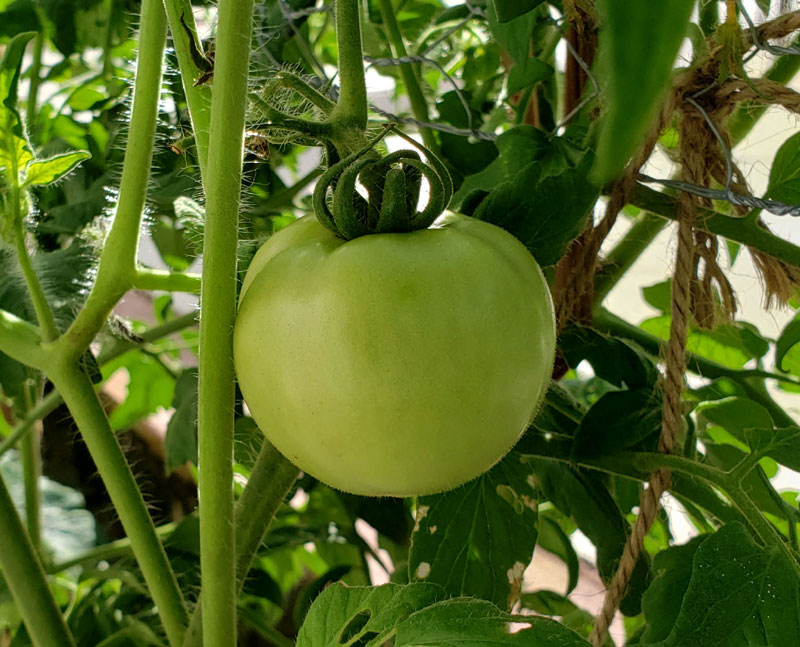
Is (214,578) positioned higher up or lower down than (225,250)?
lower down

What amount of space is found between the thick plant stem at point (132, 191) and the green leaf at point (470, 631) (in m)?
0.19

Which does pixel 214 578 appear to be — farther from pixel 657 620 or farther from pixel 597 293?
pixel 597 293

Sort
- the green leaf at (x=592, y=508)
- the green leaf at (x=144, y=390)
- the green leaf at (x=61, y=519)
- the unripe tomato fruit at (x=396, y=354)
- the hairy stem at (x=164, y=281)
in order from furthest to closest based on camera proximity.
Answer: the green leaf at (x=144, y=390) → the green leaf at (x=61, y=519) → the green leaf at (x=592, y=508) → the hairy stem at (x=164, y=281) → the unripe tomato fruit at (x=396, y=354)

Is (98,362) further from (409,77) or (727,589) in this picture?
(727,589)

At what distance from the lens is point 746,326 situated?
56 cm

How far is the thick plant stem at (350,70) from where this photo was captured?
0.91ft

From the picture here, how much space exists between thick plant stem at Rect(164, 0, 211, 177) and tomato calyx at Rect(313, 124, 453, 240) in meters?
0.07

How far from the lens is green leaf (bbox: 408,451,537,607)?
0.38 meters

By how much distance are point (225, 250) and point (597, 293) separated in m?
0.32

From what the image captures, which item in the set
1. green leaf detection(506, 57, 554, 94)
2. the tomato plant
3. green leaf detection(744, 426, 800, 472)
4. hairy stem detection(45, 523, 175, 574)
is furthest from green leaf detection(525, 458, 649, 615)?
hairy stem detection(45, 523, 175, 574)

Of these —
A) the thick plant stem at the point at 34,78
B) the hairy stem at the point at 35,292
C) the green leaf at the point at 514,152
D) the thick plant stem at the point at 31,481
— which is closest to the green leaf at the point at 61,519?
the thick plant stem at the point at 31,481

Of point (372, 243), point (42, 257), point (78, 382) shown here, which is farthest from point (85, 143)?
point (372, 243)

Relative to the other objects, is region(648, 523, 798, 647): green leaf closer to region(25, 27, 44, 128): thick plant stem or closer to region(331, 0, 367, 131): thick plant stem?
region(331, 0, 367, 131): thick plant stem

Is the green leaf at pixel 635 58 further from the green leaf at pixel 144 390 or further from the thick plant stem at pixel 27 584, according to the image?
the green leaf at pixel 144 390
